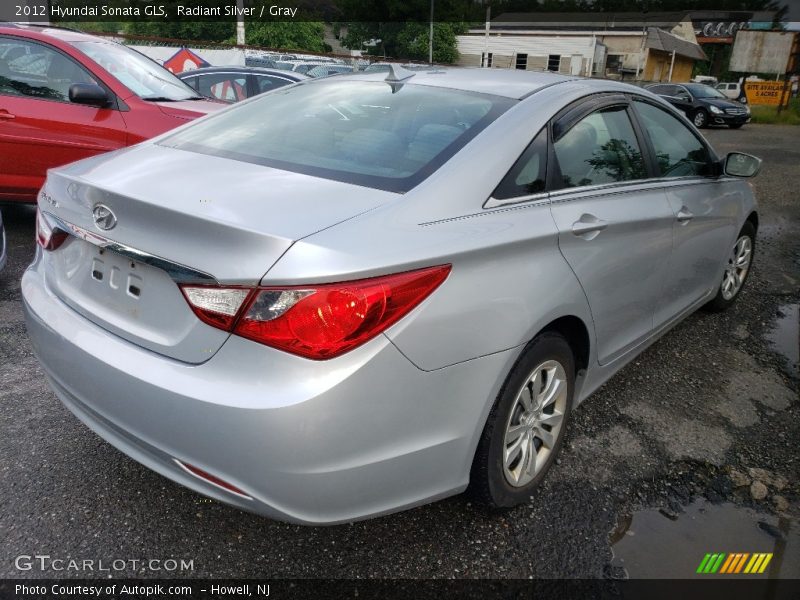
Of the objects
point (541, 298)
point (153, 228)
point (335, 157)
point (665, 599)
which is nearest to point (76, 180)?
point (153, 228)

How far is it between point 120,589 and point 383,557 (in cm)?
83

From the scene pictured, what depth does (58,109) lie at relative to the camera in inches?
199

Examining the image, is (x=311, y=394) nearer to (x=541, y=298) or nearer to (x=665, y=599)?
(x=541, y=298)

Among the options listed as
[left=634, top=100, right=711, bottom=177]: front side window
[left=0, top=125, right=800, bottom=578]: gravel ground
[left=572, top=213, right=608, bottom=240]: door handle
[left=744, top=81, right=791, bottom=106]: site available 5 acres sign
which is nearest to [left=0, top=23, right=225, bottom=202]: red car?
[left=0, top=125, right=800, bottom=578]: gravel ground

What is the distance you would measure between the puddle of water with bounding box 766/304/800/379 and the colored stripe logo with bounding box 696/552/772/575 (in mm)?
1810

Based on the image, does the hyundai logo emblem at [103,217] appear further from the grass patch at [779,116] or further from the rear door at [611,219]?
the grass patch at [779,116]

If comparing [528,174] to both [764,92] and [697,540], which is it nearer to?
[697,540]

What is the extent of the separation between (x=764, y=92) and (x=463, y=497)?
1661 inches

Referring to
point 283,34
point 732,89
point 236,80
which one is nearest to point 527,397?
point 236,80

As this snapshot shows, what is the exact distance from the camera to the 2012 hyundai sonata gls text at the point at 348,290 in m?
1.62

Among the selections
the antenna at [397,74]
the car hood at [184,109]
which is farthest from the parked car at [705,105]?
the antenna at [397,74]

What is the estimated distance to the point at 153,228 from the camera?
178 centimetres

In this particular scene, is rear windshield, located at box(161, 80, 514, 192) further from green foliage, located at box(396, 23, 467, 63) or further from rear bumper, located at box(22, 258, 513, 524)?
green foliage, located at box(396, 23, 467, 63)

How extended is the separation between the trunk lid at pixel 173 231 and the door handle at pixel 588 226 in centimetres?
80
